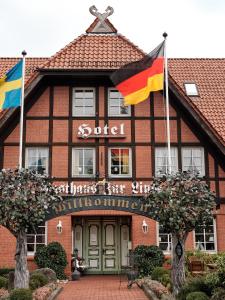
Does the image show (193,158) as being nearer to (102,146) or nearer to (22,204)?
(102,146)

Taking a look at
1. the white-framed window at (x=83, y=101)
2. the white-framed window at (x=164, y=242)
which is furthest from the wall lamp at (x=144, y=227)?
the white-framed window at (x=83, y=101)

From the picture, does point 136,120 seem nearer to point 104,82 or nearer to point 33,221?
point 104,82

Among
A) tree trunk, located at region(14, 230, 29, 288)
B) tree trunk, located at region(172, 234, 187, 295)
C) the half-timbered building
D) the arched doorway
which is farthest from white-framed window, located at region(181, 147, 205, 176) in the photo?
tree trunk, located at region(14, 230, 29, 288)

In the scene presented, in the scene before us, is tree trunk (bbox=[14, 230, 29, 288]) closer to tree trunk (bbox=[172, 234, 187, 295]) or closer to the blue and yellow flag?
tree trunk (bbox=[172, 234, 187, 295])

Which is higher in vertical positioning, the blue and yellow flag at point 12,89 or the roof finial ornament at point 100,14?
the roof finial ornament at point 100,14

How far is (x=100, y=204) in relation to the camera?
14.1 metres

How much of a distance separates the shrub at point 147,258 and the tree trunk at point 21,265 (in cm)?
612

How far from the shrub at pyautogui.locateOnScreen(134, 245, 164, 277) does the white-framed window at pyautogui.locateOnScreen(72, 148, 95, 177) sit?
3586 millimetres

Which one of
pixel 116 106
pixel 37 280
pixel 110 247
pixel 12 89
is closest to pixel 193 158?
pixel 116 106

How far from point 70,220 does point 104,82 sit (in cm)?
583

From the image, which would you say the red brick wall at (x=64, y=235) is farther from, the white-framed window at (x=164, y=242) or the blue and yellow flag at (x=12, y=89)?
the blue and yellow flag at (x=12, y=89)

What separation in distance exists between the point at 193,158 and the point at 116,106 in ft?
12.5

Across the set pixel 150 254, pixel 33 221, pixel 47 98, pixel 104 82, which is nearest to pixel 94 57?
pixel 104 82

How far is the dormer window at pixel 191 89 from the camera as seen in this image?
22297 millimetres
